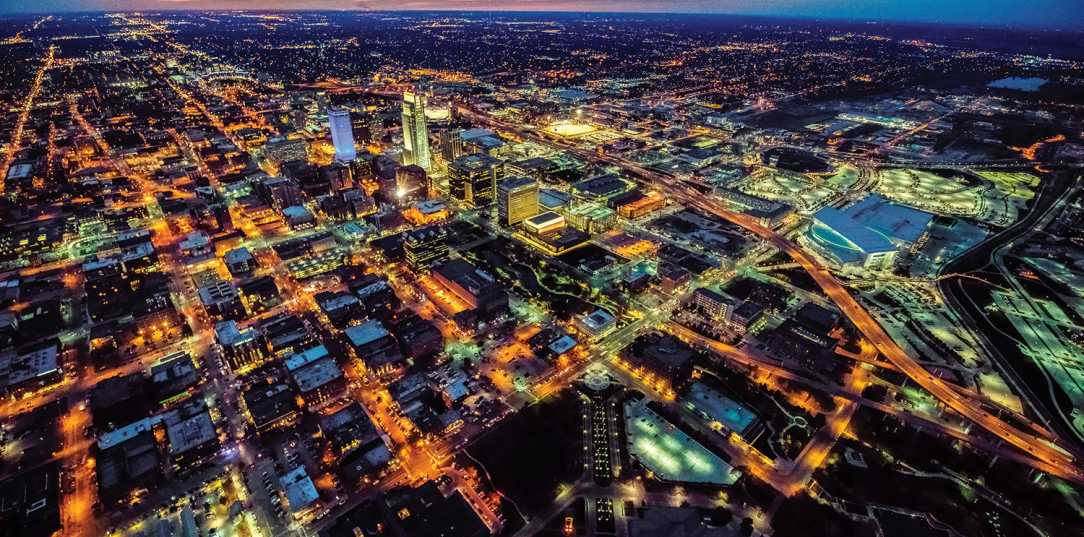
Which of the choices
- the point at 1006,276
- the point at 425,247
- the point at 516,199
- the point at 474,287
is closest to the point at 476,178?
the point at 516,199

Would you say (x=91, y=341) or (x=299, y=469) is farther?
(x=91, y=341)

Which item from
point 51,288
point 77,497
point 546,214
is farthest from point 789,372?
point 51,288

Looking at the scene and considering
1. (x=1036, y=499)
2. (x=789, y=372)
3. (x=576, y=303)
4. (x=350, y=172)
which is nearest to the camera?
(x=1036, y=499)

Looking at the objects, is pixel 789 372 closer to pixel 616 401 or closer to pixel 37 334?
pixel 616 401

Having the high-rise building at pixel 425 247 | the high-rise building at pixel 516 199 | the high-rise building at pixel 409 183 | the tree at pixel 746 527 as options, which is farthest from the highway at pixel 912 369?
the high-rise building at pixel 409 183

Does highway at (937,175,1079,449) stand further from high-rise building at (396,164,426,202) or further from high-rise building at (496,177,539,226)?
high-rise building at (396,164,426,202)

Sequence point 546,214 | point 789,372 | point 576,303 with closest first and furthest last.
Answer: point 789,372, point 576,303, point 546,214
